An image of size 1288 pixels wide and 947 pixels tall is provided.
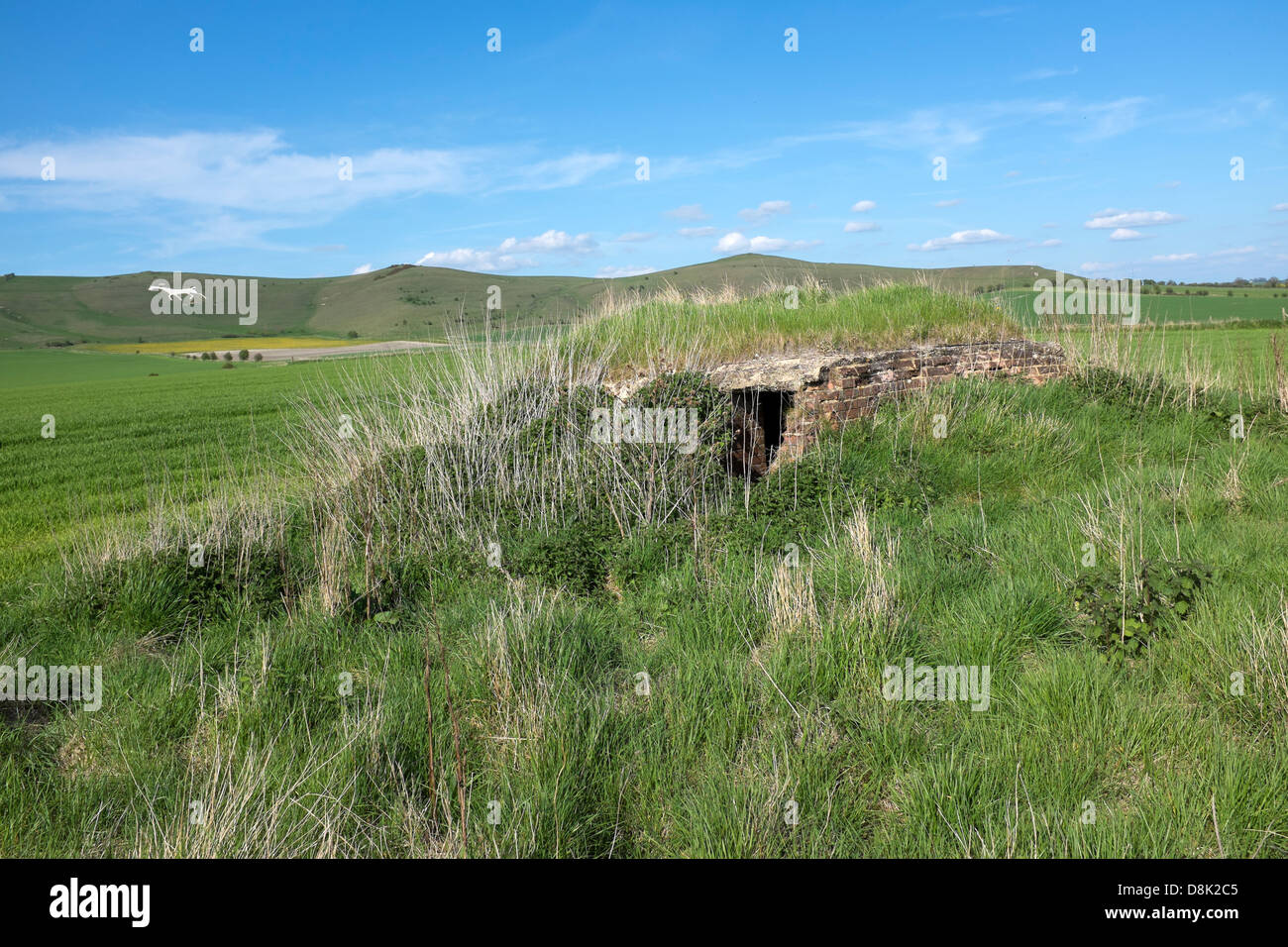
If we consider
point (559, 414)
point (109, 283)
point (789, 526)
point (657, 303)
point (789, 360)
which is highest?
point (109, 283)

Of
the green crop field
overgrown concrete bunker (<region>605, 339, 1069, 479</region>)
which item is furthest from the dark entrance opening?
the green crop field

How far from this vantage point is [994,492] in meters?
8.42

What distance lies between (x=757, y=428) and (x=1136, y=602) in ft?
20.9

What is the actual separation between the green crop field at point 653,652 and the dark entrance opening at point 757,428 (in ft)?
3.80

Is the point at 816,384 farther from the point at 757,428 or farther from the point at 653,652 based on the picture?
the point at 653,652

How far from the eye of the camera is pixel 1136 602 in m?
4.42

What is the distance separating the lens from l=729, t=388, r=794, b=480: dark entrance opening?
9.94m

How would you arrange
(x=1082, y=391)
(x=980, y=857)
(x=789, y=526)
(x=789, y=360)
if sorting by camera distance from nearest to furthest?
(x=980, y=857) < (x=789, y=526) < (x=789, y=360) < (x=1082, y=391)

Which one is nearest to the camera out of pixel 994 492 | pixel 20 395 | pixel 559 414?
pixel 994 492

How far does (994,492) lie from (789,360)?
3.22m

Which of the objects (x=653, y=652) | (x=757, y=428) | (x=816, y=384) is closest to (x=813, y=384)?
(x=816, y=384)

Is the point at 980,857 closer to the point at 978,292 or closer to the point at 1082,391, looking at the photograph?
the point at 1082,391

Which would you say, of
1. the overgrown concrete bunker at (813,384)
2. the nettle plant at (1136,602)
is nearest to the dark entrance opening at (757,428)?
the overgrown concrete bunker at (813,384)

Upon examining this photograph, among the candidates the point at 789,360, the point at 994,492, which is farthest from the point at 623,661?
the point at 789,360
